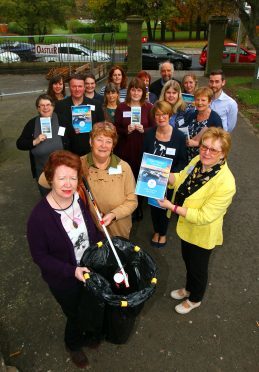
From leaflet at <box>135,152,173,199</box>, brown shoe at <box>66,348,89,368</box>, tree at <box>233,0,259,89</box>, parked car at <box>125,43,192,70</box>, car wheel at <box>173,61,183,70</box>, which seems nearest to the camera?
brown shoe at <box>66,348,89,368</box>

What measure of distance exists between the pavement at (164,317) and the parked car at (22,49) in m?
14.4

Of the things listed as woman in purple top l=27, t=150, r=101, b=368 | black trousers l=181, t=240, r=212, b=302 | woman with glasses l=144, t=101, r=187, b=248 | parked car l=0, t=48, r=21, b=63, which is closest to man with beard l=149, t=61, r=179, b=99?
woman with glasses l=144, t=101, r=187, b=248

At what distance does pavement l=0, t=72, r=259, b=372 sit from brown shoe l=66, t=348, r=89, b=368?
5cm

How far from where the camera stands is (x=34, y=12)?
101 ft

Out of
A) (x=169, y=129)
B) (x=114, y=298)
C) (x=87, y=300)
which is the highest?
(x=169, y=129)

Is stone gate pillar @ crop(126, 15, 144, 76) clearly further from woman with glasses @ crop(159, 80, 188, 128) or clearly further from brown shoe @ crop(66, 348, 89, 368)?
brown shoe @ crop(66, 348, 89, 368)

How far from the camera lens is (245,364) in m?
2.95

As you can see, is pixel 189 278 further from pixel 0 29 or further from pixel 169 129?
pixel 0 29

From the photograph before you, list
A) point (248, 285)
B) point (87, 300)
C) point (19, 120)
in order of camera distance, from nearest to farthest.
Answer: point (87, 300) → point (248, 285) → point (19, 120)

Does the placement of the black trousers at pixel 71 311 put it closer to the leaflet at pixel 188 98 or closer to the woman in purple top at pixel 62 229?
the woman in purple top at pixel 62 229

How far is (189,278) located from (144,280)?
41.0 inches

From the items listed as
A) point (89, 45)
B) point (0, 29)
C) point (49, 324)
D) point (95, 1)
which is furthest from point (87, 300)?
point (0, 29)

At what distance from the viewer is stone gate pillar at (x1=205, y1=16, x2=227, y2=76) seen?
15439 millimetres

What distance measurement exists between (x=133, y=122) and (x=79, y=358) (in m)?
2.95
